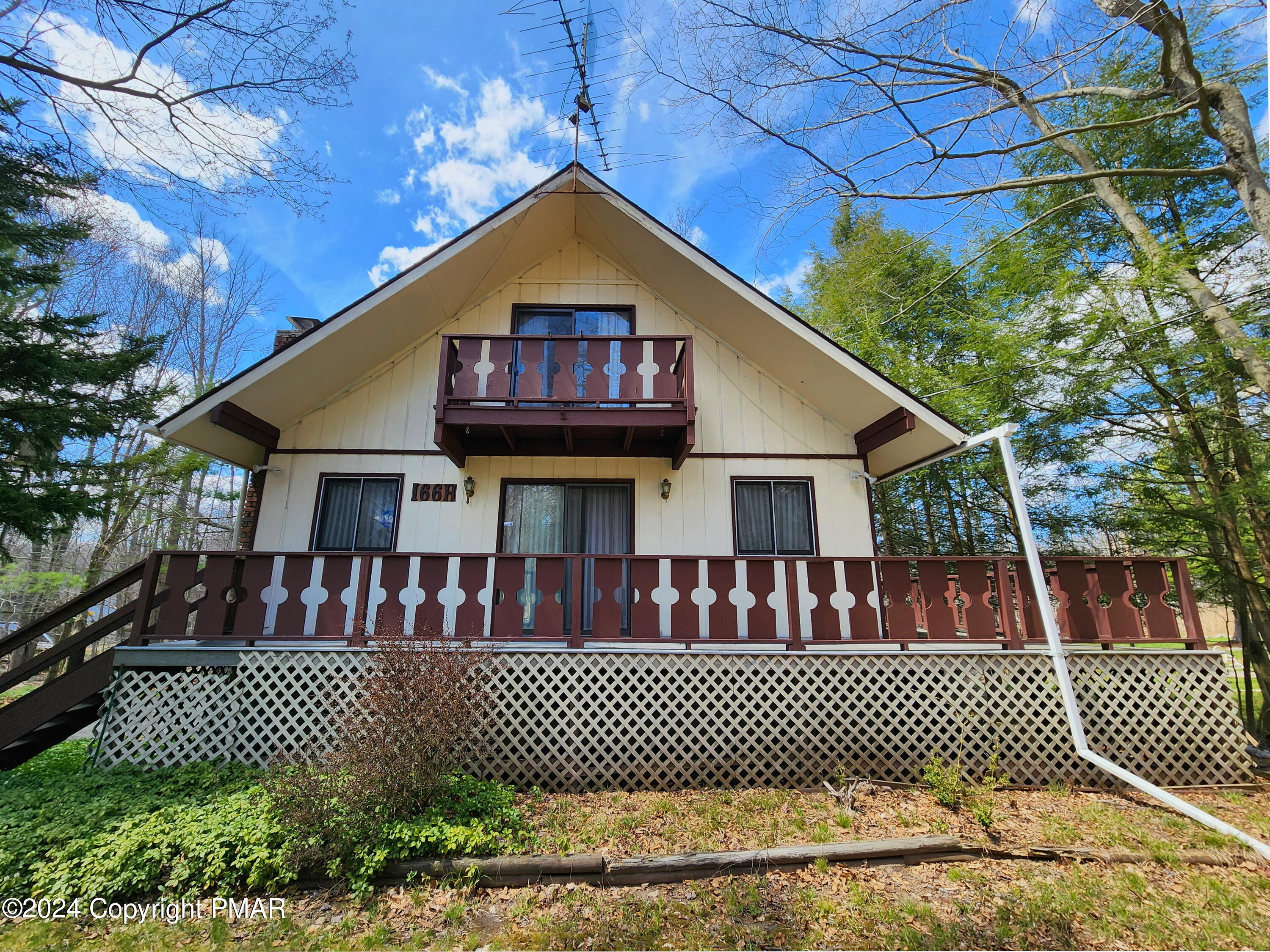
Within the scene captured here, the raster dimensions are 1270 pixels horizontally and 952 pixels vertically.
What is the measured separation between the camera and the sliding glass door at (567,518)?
24.8ft

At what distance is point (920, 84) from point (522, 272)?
18.8 ft

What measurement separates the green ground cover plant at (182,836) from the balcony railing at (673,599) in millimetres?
1437

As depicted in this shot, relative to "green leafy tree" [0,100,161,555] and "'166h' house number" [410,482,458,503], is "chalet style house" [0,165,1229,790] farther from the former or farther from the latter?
"green leafy tree" [0,100,161,555]

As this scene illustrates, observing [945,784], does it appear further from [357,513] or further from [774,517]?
[357,513]

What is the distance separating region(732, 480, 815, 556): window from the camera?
765cm

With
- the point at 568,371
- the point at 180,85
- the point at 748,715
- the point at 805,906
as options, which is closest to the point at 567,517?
the point at 568,371

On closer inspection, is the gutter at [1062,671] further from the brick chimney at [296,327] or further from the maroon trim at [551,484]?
the brick chimney at [296,327]

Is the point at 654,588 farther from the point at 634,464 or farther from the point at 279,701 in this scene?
the point at 279,701

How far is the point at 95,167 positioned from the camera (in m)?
5.68

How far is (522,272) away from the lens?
8734 millimetres

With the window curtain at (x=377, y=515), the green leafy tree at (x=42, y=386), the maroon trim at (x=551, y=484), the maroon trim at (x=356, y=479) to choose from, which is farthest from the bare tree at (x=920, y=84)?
the green leafy tree at (x=42, y=386)

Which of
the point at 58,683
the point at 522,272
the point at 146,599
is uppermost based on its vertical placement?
the point at 522,272

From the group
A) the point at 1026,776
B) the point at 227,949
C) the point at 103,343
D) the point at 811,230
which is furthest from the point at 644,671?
the point at 103,343

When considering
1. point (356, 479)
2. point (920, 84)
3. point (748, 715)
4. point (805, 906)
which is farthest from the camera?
point (356, 479)
